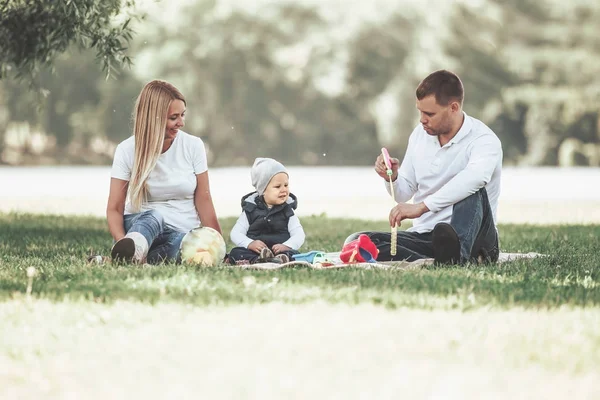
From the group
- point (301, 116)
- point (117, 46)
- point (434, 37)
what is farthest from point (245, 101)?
point (117, 46)

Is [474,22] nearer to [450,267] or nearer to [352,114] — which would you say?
[352,114]

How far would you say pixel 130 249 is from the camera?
7008 mm

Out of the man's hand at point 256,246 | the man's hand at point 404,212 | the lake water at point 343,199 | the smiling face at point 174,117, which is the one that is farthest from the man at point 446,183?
the lake water at point 343,199

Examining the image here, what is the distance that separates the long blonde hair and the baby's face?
0.86 metres

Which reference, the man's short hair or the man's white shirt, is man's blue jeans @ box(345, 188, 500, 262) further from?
the man's short hair

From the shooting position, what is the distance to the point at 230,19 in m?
44.6

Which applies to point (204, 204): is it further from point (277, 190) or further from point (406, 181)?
point (406, 181)

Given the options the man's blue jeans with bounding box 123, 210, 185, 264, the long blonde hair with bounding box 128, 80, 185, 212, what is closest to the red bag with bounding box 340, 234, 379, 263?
the man's blue jeans with bounding box 123, 210, 185, 264

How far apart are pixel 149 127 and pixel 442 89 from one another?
2.15m

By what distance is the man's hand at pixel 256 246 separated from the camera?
296 inches

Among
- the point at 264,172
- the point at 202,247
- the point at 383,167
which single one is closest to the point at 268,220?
the point at 264,172

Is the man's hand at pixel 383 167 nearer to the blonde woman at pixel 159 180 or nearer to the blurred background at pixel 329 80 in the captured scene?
the blonde woman at pixel 159 180

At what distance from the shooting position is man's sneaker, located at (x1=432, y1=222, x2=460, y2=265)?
705 centimetres

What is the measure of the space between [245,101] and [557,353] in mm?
43299
